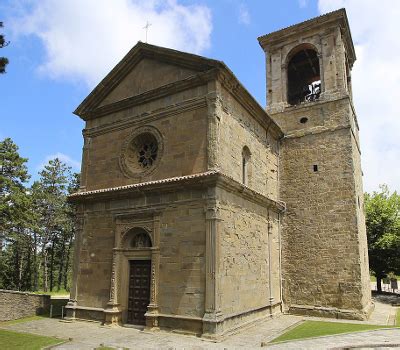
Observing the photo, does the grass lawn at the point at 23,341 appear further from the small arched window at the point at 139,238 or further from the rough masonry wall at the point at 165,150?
the rough masonry wall at the point at 165,150

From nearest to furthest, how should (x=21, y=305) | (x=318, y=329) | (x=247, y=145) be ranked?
(x=318, y=329) → (x=247, y=145) → (x=21, y=305)

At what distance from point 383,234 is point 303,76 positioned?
12.2 meters

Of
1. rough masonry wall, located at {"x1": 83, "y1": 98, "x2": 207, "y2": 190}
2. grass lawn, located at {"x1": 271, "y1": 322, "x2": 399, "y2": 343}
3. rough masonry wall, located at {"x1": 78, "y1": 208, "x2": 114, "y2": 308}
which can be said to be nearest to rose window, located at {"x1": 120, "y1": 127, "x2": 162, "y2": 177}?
rough masonry wall, located at {"x1": 83, "y1": 98, "x2": 207, "y2": 190}

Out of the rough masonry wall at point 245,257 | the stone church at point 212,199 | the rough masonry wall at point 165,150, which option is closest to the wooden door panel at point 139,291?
the stone church at point 212,199

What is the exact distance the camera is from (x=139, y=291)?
12.5 metres

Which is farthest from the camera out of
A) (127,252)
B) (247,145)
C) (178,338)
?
(247,145)

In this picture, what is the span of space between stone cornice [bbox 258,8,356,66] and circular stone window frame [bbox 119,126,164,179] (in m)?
9.78

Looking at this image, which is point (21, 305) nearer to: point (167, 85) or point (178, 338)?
point (178, 338)

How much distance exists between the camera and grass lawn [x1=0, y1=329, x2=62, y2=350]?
931 centimetres

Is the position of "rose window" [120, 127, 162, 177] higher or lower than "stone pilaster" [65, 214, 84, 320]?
higher

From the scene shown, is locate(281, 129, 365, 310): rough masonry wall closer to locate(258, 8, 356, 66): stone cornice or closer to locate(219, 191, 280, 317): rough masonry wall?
locate(219, 191, 280, 317): rough masonry wall

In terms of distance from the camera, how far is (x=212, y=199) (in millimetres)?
11156

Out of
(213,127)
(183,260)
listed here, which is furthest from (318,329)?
(213,127)

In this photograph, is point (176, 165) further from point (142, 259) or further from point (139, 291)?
point (139, 291)
